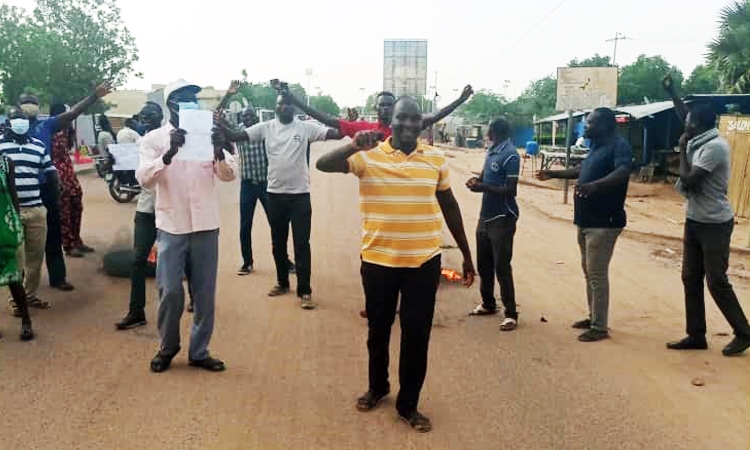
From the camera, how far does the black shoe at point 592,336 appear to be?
5523mm

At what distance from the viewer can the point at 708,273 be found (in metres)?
5.21

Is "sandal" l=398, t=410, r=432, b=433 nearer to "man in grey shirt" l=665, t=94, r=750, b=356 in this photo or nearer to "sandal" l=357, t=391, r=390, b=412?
"sandal" l=357, t=391, r=390, b=412

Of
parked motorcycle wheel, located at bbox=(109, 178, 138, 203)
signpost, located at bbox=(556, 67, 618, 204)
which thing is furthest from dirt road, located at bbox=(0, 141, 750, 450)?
signpost, located at bbox=(556, 67, 618, 204)

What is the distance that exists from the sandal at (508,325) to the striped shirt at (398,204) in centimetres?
225

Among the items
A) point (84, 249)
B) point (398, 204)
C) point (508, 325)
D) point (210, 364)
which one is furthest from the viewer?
point (84, 249)

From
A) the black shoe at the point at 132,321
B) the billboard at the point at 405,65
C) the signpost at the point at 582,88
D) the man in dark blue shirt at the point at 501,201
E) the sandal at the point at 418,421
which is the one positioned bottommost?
the sandal at the point at 418,421

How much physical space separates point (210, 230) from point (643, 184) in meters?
17.9

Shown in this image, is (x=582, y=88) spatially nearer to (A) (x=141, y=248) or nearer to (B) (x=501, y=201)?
(B) (x=501, y=201)

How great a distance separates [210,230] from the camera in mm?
4602

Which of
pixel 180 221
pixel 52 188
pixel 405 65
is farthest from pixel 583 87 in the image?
pixel 405 65

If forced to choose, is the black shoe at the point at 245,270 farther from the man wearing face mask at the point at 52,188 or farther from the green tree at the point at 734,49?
the green tree at the point at 734,49

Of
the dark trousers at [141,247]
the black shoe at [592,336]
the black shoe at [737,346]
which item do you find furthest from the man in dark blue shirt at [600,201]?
the dark trousers at [141,247]

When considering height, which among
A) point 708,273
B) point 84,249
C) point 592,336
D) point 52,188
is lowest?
point 592,336

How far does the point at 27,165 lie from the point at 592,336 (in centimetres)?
524
